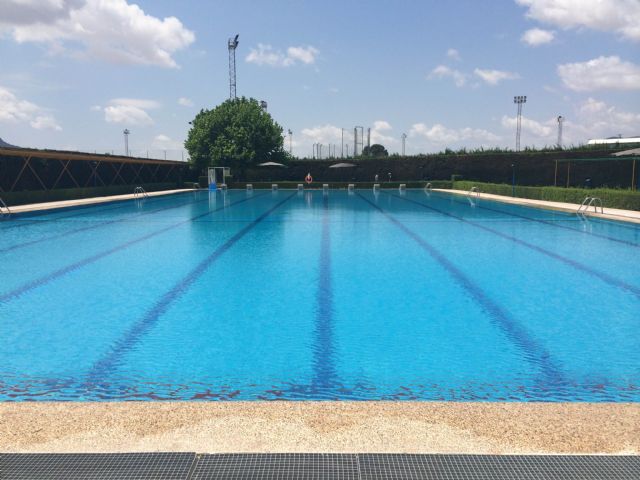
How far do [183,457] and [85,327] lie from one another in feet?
12.9

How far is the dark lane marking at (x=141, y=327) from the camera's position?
4.73m

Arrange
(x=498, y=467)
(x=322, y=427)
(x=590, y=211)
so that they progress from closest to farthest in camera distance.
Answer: (x=498, y=467)
(x=322, y=427)
(x=590, y=211)

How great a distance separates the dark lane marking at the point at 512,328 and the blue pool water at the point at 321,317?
0.09 ft

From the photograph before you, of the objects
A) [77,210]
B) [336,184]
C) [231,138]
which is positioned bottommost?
[77,210]

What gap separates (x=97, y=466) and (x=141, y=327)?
3.54 meters

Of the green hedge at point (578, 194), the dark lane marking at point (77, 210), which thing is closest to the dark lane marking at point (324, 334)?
the dark lane marking at point (77, 210)

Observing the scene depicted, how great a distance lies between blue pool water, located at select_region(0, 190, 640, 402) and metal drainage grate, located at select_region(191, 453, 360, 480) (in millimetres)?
1478

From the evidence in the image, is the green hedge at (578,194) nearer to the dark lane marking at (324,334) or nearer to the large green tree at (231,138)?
the dark lane marking at (324,334)

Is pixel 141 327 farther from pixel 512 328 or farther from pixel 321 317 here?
pixel 512 328

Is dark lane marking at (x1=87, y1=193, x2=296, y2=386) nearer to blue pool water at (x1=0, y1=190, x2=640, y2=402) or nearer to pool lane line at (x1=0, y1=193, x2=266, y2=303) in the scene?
blue pool water at (x1=0, y1=190, x2=640, y2=402)

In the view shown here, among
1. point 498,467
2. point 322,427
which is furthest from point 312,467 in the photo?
point 498,467

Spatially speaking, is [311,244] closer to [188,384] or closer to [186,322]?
[186,322]

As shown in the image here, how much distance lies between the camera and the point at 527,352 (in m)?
5.24

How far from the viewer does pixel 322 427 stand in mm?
3115
